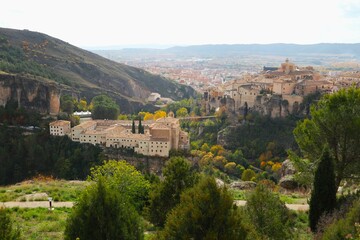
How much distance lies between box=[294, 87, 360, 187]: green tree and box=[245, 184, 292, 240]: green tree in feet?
19.0

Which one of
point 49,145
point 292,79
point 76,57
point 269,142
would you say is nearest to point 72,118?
point 49,145

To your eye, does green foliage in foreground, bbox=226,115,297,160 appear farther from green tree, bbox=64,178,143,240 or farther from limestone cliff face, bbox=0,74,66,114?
green tree, bbox=64,178,143,240

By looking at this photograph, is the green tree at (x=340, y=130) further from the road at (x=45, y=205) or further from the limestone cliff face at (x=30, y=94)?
the limestone cliff face at (x=30, y=94)

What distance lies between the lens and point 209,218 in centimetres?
852

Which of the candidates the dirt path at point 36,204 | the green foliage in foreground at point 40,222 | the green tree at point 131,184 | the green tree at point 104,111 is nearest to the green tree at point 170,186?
the green tree at point 131,184

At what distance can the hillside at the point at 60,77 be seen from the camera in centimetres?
5731

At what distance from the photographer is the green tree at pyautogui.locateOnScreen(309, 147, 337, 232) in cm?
1435

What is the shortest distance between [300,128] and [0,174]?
37718 mm

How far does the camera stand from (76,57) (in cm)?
11906

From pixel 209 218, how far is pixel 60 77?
8859 cm

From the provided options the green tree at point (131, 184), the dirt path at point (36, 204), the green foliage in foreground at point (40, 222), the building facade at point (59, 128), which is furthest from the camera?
the building facade at point (59, 128)

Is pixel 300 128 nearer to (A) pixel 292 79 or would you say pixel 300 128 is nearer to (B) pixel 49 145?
(B) pixel 49 145

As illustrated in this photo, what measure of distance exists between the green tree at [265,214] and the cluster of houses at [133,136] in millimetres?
34698

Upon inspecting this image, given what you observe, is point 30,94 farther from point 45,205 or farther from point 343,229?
point 343,229
